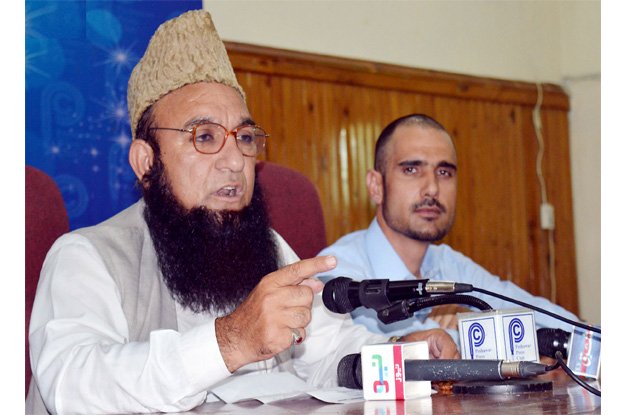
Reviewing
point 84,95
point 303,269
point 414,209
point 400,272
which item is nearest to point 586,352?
point 303,269

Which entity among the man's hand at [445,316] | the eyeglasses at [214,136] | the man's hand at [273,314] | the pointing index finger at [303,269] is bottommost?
the man's hand at [445,316]

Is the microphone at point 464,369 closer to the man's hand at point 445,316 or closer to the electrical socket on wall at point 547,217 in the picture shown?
the man's hand at point 445,316

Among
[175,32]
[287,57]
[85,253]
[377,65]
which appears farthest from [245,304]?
[377,65]

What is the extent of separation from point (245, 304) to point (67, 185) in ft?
5.45

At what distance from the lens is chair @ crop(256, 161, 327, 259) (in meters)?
2.32

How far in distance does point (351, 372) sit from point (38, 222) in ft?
2.90

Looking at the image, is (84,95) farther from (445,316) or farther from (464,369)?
(464,369)

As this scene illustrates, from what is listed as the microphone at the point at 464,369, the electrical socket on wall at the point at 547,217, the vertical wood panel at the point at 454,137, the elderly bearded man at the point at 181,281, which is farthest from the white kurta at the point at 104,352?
the electrical socket on wall at the point at 547,217

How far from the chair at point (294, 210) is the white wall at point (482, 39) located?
1341 millimetres

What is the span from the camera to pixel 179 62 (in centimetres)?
202

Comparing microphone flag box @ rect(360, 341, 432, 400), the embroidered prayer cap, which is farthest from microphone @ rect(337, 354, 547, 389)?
the embroidered prayer cap

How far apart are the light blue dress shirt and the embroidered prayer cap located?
0.61m

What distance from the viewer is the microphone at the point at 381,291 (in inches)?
48.3

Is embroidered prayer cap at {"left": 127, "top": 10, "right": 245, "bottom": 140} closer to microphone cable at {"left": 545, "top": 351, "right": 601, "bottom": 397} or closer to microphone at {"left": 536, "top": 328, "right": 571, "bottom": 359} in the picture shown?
microphone at {"left": 536, "top": 328, "right": 571, "bottom": 359}
